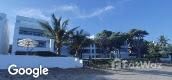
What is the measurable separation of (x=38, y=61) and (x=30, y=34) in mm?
18785

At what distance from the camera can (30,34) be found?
42.6m

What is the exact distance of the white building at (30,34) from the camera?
38406mm

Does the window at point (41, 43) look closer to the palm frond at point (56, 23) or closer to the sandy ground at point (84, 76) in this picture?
the palm frond at point (56, 23)

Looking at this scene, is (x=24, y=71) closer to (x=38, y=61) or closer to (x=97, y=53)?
(x=38, y=61)

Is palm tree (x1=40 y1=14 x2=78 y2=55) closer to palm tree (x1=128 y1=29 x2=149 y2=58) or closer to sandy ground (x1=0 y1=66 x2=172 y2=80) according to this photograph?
sandy ground (x1=0 y1=66 x2=172 y2=80)

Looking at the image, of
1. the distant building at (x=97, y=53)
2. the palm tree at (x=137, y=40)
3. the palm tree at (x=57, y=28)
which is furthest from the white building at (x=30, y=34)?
the palm tree at (x=137, y=40)

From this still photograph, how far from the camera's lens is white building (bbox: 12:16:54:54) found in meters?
38.4

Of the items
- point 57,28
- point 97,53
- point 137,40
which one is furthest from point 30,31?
point 137,40

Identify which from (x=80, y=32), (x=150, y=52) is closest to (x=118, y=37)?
(x=150, y=52)

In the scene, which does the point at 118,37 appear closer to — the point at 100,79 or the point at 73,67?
the point at 73,67

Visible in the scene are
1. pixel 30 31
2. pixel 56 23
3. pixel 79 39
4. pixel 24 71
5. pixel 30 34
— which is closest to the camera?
pixel 24 71

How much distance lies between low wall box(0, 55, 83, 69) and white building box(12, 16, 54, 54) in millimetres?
11486

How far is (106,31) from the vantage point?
59.3m

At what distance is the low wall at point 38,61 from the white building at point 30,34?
37.7 feet
